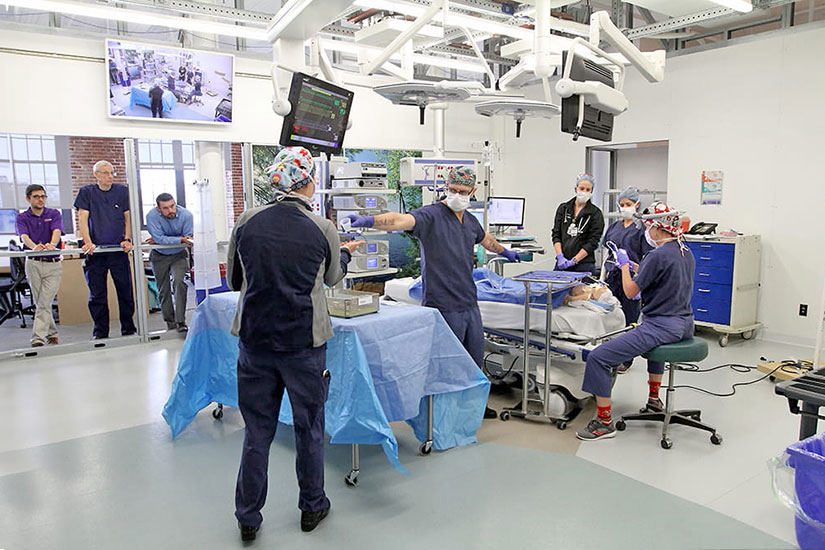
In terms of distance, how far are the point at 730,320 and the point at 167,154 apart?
907cm

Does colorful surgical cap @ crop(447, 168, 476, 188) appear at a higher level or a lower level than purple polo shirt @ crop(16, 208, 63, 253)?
higher

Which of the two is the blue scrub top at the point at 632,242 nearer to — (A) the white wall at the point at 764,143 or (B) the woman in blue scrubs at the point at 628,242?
(B) the woman in blue scrubs at the point at 628,242

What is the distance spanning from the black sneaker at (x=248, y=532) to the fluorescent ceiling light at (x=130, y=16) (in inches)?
160

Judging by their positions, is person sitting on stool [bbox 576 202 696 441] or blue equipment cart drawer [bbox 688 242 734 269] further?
blue equipment cart drawer [bbox 688 242 734 269]

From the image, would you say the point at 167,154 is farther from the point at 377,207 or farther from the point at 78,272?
the point at 377,207

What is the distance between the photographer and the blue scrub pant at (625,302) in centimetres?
502

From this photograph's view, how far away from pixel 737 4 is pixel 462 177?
2990mm

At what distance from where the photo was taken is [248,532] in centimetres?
247

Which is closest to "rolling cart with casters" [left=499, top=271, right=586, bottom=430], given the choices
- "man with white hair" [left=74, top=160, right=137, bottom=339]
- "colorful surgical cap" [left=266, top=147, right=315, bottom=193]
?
"colorful surgical cap" [left=266, top=147, right=315, bottom=193]

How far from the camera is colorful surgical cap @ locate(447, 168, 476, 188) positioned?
11.6 feet

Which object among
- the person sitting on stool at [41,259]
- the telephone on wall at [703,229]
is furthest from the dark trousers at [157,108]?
the telephone on wall at [703,229]

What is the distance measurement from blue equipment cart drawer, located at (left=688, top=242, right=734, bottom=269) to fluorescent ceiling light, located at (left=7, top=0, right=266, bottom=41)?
4.62 metres

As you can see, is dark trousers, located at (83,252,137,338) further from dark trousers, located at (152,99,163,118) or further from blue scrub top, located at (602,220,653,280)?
blue scrub top, located at (602,220,653,280)

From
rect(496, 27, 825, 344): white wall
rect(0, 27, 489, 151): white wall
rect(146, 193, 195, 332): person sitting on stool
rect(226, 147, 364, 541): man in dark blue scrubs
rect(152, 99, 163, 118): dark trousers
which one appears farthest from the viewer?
rect(146, 193, 195, 332): person sitting on stool
